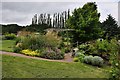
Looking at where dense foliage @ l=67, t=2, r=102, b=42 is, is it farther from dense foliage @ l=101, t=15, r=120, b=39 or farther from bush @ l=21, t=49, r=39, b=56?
bush @ l=21, t=49, r=39, b=56

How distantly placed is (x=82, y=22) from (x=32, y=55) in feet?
33.3

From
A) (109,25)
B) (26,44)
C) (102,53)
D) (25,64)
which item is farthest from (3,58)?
(109,25)

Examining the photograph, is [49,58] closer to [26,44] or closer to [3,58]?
[26,44]

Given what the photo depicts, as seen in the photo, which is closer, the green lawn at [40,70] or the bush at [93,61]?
the green lawn at [40,70]

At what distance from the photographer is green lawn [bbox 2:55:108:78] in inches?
384

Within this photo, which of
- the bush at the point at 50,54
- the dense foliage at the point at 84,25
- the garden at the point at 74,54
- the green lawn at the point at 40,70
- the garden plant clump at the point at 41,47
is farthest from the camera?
the dense foliage at the point at 84,25

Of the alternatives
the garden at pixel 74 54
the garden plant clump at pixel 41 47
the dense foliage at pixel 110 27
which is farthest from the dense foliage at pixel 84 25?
the garden plant clump at pixel 41 47

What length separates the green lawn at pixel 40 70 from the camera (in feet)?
32.0

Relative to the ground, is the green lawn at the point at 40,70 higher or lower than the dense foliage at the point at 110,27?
lower

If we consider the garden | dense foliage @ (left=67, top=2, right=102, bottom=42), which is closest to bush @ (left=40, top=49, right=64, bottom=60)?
the garden

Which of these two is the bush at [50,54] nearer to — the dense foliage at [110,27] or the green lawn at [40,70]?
the green lawn at [40,70]

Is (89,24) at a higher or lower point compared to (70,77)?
higher

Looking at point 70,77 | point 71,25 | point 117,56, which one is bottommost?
point 70,77

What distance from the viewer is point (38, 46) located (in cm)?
1608
